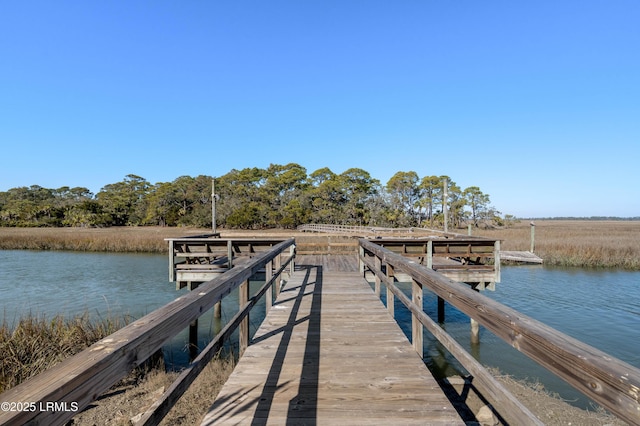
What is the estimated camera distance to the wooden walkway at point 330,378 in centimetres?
220

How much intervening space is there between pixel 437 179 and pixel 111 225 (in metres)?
56.2

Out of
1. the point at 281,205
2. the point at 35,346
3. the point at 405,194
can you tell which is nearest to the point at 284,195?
the point at 281,205

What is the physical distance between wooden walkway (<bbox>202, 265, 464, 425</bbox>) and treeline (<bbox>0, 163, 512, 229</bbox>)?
40648mm

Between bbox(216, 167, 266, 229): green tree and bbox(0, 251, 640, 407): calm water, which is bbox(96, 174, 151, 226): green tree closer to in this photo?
bbox(216, 167, 266, 229): green tree

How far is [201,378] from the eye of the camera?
5.12 m

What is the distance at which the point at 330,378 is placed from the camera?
8.89 feet

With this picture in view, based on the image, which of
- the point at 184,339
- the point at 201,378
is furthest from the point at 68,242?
the point at 201,378

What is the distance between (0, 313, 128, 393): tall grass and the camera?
4990 millimetres

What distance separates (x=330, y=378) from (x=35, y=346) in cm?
596

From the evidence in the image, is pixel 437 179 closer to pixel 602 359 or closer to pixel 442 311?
pixel 442 311

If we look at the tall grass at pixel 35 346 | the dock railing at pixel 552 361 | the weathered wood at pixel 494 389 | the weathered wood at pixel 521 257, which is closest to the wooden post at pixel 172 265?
the tall grass at pixel 35 346

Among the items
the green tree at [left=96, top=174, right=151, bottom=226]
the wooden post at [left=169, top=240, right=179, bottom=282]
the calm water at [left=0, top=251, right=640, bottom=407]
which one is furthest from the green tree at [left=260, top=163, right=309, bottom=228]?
the wooden post at [left=169, top=240, right=179, bottom=282]

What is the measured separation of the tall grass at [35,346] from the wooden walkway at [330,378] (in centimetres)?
Result: 413

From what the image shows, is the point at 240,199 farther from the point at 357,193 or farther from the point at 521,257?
the point at 521,257
